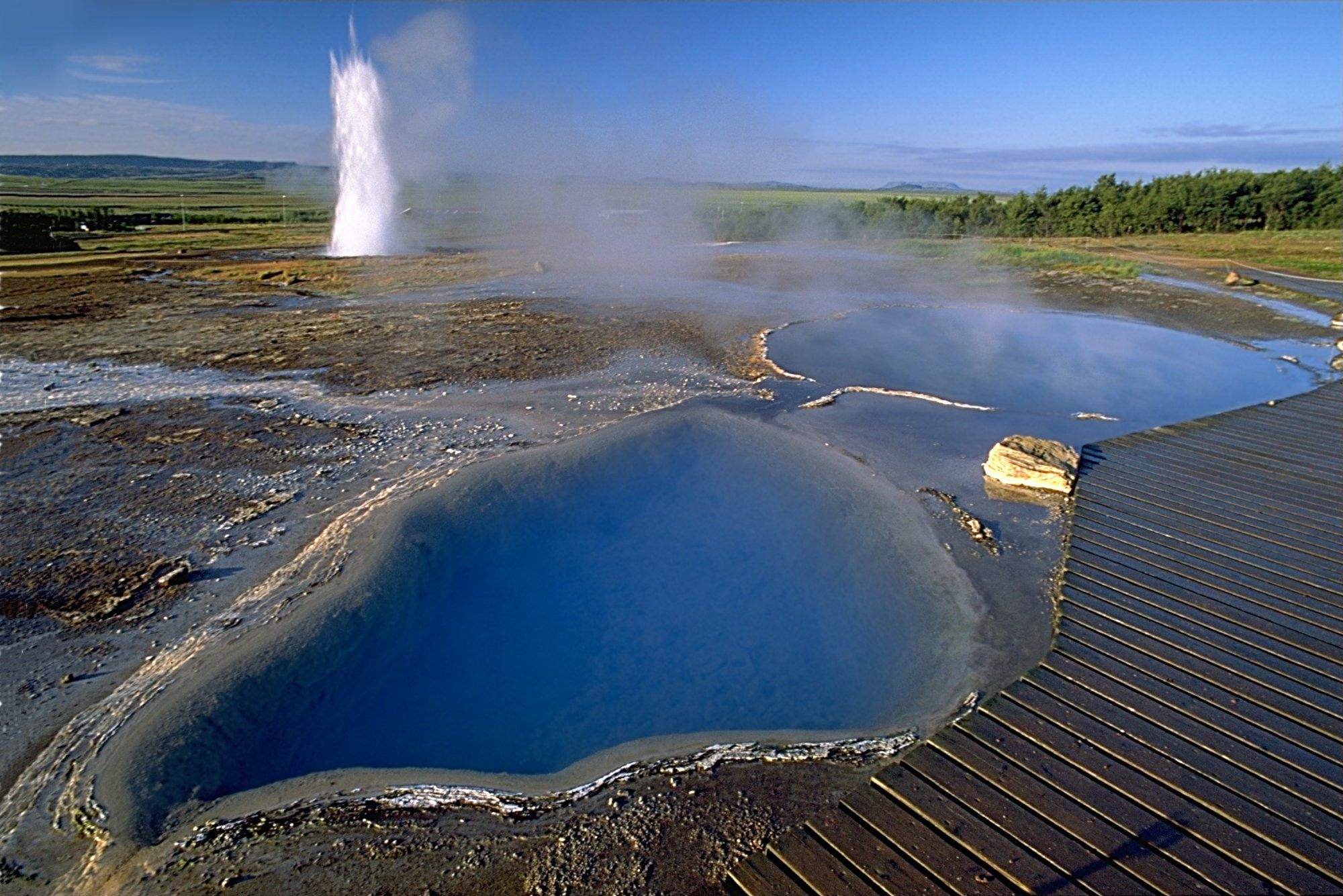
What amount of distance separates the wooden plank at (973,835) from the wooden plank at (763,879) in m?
0.59

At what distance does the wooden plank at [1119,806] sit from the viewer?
A: 8.20 ft

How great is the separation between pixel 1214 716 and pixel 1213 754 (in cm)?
30

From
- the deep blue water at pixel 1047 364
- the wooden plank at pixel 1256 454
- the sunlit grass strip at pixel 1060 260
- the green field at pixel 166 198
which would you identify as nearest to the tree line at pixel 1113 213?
the sunlit grass strip at pixel 1060 260

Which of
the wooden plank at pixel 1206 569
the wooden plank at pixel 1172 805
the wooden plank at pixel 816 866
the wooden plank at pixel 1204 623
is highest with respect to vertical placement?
the wooden plank at pixel 1206 569

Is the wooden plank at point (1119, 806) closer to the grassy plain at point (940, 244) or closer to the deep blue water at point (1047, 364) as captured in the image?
the deep blue water at point (1047, 364)

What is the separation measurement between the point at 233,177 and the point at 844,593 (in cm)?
10336

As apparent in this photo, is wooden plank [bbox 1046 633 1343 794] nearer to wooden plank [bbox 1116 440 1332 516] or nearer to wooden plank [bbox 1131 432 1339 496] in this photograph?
wooden plank [bbox 1116 440 1332 516]

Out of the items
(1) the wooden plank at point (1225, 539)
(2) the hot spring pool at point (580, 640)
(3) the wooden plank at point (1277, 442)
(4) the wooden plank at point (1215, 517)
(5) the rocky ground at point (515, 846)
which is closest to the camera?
(5) the rocky ground at point (515, 846)

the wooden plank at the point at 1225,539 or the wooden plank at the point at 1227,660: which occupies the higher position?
the wooden plank at the point at 1225,539

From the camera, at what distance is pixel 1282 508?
17.8 ft

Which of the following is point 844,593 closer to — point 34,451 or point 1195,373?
point 34,451

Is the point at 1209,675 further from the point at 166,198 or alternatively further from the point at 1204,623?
the point at 166,198

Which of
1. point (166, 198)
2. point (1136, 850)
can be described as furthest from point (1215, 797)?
point (166, 198)

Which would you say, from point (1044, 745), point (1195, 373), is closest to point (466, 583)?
point (1044, 745)
